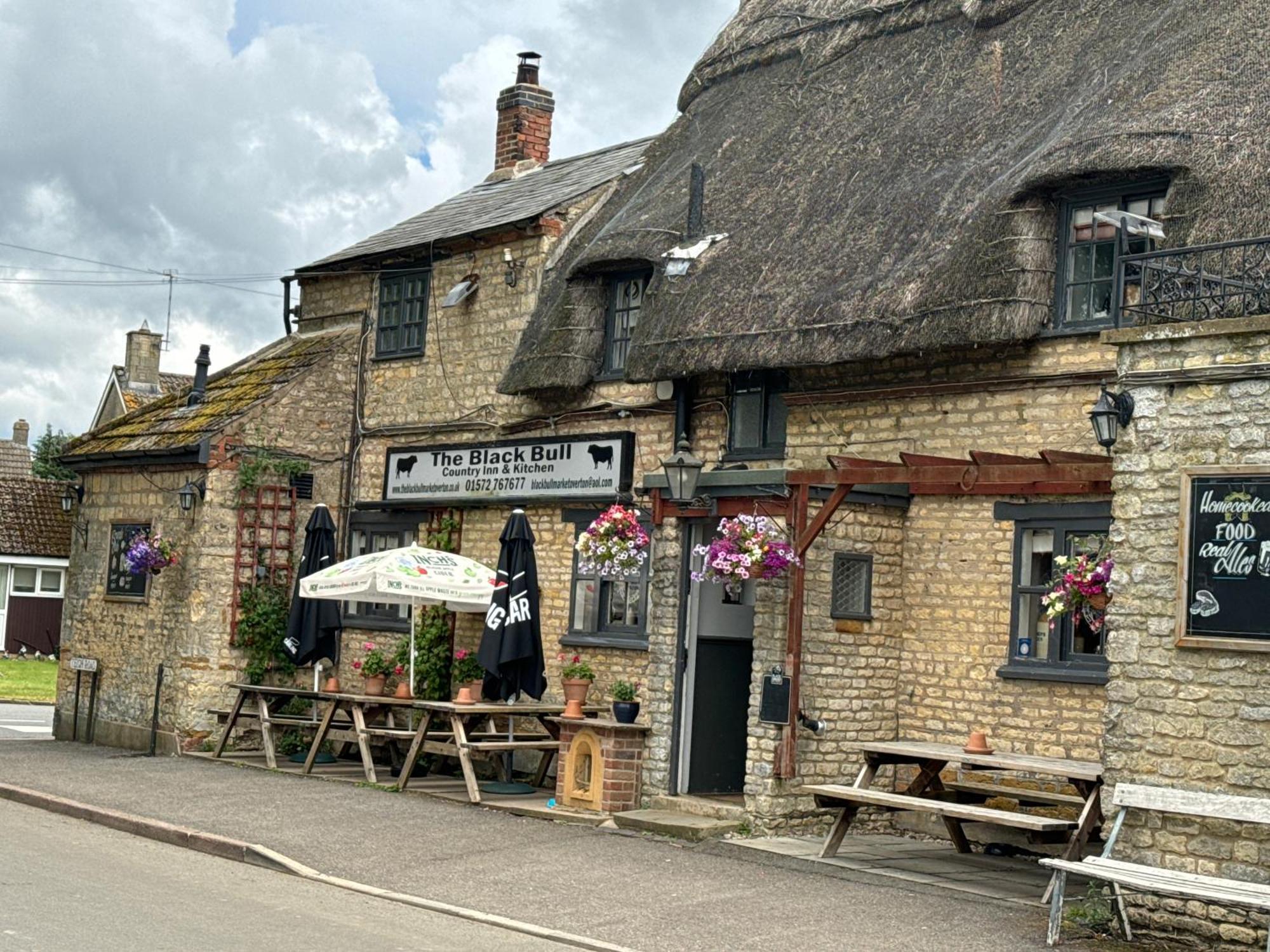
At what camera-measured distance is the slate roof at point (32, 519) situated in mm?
43875

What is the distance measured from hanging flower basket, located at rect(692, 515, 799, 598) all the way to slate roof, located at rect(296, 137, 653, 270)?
5.88 m

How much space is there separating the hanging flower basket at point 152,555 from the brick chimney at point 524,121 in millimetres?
7128

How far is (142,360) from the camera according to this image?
49281 millimetres

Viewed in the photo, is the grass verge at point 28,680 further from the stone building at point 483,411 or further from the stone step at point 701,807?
the stone step at point 701,807

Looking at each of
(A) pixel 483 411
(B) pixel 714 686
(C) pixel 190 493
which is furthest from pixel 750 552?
(C) pixel 190 493

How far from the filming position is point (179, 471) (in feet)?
64.9

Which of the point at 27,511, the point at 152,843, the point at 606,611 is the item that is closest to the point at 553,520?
the point at 606,611

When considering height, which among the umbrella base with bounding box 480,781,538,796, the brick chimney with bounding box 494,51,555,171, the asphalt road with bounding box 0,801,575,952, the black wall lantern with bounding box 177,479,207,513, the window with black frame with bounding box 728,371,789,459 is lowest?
the asphalt road with bounding box 0,801,575,952

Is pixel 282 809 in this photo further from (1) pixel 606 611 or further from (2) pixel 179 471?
(2) pixel 179 471

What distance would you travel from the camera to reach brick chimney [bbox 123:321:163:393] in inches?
1933

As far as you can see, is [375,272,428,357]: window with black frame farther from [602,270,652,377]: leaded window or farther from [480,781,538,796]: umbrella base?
[480,781,538,796]: umbrella base

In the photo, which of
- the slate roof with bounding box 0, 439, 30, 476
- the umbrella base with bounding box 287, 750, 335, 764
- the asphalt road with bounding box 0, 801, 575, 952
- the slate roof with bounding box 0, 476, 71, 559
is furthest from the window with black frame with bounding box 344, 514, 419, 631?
the slate roof with bounding box 0, 439, 30, 476

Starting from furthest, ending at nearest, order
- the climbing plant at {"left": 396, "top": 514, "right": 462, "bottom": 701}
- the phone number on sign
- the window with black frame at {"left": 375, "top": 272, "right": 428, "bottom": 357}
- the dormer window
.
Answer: the window with black frame at {"left": 375, "top": 272, "right": 428, "bottom": 357} < the climbing plant at {"left": 396, "top": 514, "right": 462, "bottom": 701} < the phone number on sign < the dormer window

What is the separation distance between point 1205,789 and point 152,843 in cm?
786
